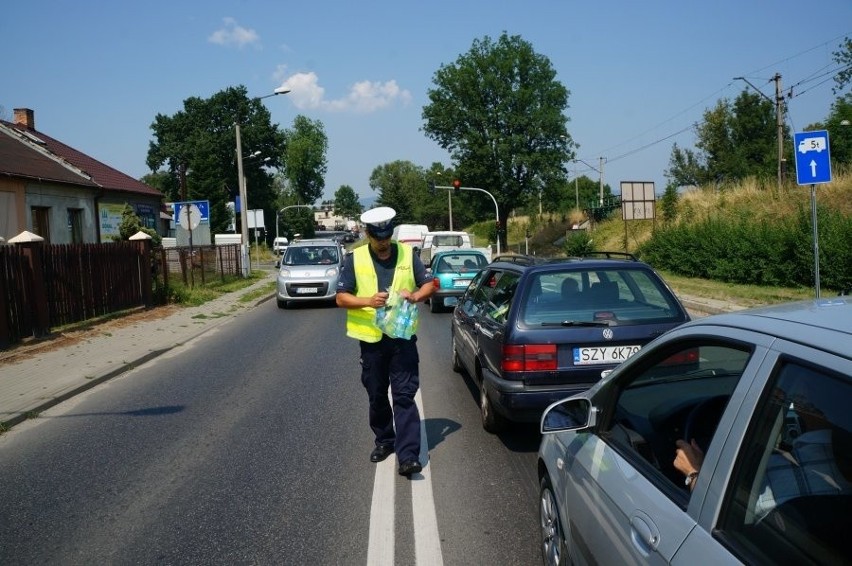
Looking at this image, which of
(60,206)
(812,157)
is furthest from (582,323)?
(60,206)

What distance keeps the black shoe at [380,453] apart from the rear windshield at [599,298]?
1.48 m

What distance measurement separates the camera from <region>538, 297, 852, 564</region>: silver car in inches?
66.3

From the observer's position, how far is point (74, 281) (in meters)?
14.9

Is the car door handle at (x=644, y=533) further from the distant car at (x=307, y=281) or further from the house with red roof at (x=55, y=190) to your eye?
the house with red roof at (x=55, y=190)

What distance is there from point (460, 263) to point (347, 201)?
166809 millimetres

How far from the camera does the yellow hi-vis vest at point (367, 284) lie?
4.90 meters

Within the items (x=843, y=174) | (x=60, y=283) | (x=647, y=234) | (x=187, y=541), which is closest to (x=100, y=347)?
(x=60, y=283)

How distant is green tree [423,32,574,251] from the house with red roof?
29702 millimetres

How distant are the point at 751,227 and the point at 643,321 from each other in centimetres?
1674

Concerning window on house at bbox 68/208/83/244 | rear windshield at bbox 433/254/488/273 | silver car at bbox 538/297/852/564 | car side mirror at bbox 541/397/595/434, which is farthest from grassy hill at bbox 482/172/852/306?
window on house at bbox 68/208/83/244

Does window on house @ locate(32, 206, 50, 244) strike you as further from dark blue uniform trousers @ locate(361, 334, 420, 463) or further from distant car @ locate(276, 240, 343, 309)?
dark blue uniform trousers @ locate(361, 334, 420, 463)

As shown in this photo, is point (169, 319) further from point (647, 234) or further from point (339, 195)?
point (339, 195)

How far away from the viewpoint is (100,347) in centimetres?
1221

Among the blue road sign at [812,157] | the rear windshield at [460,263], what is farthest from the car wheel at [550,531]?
the rear windshield at [460,263]
